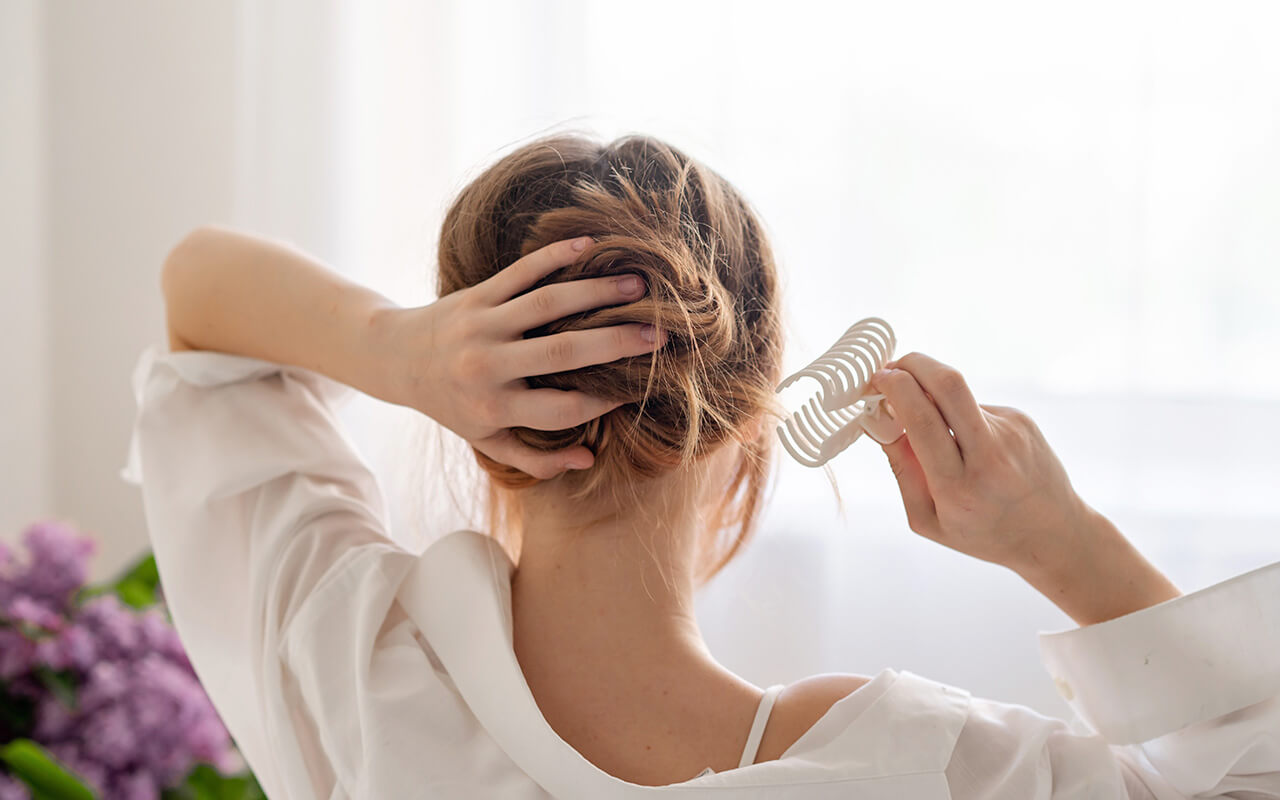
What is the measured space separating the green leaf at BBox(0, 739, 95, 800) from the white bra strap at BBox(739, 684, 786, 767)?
3.38ft

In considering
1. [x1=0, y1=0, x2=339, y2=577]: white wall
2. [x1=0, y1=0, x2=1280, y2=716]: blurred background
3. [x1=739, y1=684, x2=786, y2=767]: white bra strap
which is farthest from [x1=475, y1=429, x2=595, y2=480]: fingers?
[x1=0, y1=0, x2=339, y2=577]: white wall

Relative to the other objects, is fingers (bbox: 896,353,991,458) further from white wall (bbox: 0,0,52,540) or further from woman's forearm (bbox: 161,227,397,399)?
white wall (bbox: 0,0,52,540)

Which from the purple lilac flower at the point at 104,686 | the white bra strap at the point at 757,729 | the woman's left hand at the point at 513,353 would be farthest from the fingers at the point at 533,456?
the purple lilac flower at the point at 104,686

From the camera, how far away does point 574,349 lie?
64 centimetres

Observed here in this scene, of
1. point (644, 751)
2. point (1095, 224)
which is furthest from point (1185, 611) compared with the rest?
point (1095, 224)

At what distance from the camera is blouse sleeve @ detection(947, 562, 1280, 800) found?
63cm

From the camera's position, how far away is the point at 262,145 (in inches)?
79.4

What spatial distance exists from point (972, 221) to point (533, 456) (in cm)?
122

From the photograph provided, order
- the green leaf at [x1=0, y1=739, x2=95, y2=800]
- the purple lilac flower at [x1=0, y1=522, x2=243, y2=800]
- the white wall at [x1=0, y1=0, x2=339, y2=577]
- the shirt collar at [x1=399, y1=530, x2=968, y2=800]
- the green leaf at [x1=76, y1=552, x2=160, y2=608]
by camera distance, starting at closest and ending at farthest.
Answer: the shirt collar at [x1=399, y1=530, x2=968, y2=800] < the green leaf at [x1=0, y1=739, x2=95, y2=800] < the purple lilac flower at [x1=0, y1=522, x2=243, y2=800] < the green leaf at [x1=76, y1=552, x2=160, y2=608] < the white wall at [x1=0, y1=0, x2=339, y2=577]

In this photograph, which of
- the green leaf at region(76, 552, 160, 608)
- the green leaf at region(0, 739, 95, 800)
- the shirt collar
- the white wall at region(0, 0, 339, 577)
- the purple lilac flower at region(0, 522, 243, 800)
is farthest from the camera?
the white wall at region(0, 0, 339, 577)

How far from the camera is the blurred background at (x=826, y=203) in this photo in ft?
5.24

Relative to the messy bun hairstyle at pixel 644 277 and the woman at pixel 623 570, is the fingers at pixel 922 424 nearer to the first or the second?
the woman at pixel 623 570

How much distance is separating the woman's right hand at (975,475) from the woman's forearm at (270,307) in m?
0.42

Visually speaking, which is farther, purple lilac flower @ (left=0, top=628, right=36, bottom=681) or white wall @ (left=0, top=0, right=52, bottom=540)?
white wall @ (left=0, top=0, right=52, bottom=540)
